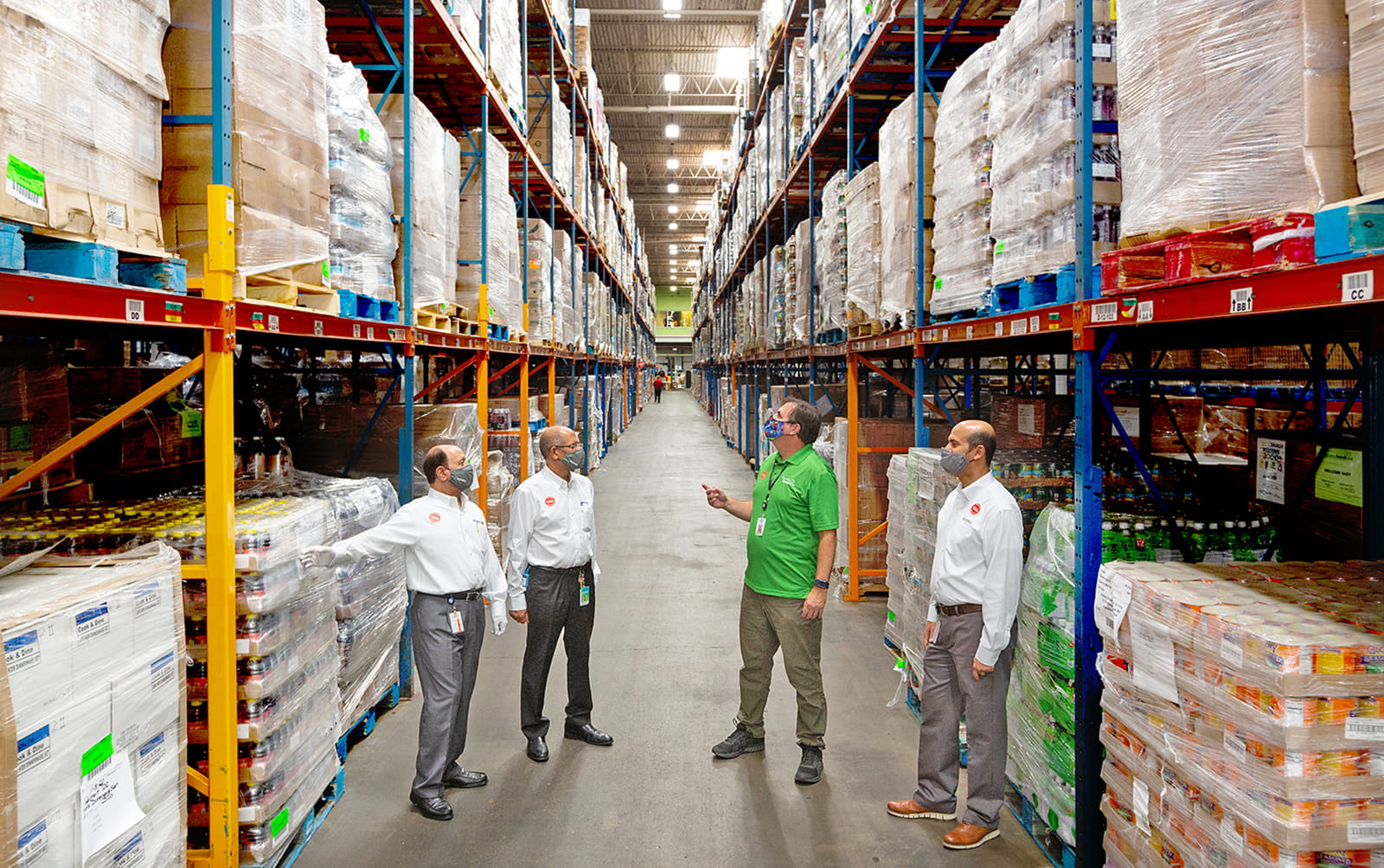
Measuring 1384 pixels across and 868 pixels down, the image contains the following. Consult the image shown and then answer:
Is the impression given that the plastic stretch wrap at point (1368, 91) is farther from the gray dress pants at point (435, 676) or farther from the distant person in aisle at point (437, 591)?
the gray dress pants at point (435, 676)

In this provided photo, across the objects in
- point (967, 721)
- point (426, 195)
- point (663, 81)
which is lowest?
point (967, 721)

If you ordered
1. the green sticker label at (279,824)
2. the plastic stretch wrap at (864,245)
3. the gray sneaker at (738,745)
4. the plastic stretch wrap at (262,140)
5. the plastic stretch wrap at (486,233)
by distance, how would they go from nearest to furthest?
the plastic stretch wrap at (262,140), the green sticker label at (279,824), the gray sneaker at (738,745), the plastic stretch wrap at (864,245), the plastic stretch wrap at (486,233)

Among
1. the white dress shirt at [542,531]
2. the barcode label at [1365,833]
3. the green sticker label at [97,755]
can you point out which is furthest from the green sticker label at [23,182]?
the barcode label at [1365,833]

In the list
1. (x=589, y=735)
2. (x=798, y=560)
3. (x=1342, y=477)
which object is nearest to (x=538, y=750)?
(x=589, y=735)

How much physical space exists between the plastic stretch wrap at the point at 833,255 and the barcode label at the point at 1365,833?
18.6ft

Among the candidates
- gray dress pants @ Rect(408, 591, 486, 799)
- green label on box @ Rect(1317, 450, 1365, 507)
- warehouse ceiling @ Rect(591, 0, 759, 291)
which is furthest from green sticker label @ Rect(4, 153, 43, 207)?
warehouse ceiling @ Rect(591, 0, 759, 291)

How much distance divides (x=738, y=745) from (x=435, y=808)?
162cm

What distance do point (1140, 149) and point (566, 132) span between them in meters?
9.69

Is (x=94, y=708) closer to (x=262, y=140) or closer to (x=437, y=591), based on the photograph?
(x=437, y=591)

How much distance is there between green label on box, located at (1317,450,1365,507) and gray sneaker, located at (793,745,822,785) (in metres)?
3.01

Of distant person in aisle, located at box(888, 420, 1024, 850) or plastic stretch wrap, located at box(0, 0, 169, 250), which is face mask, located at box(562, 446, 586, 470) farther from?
plastic stretch wrap, located at box(0, 0, 169, 250)

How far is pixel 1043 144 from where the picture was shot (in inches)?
141

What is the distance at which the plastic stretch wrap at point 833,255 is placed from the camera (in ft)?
24.6

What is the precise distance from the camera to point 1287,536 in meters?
4.04
